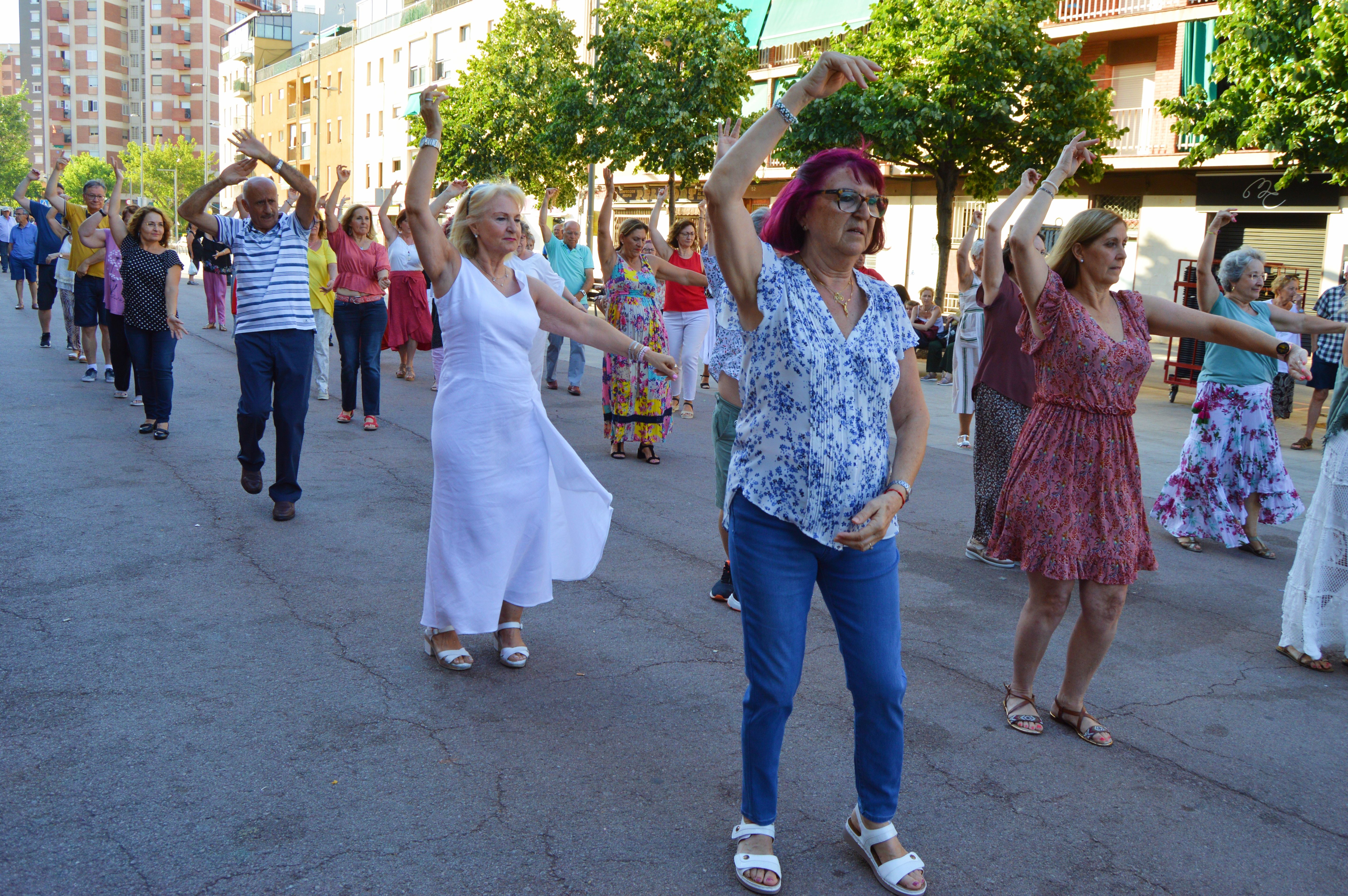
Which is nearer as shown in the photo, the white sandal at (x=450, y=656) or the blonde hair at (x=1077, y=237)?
the blonde hair at (x=1077, y=237)

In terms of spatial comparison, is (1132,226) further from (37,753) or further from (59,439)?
(37,753)

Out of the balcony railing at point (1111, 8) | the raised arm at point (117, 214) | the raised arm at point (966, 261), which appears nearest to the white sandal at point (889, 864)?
the raised arm at point (966, 261)

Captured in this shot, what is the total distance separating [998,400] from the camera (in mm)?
6418

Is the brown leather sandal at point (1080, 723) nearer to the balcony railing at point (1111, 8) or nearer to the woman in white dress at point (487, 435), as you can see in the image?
the woman in white dress at point (487, 435)

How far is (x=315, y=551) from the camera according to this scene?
6.16 meters

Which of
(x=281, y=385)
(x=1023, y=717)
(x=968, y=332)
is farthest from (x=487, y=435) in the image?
(x=968, y=332)

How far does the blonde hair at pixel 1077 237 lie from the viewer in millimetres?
3922

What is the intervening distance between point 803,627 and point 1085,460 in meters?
1.57

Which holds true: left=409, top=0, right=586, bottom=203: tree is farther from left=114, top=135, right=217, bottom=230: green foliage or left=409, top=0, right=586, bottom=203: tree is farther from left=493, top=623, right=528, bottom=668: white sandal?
left=114, top=135, right=217, bottom=230: green foliage

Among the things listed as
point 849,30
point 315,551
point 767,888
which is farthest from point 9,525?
point 849,30

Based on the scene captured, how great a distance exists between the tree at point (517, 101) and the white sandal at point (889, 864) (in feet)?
119

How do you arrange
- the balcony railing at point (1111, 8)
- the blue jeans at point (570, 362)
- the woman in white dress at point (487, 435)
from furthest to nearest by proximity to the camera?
1. the balcony railing at point (1111, 8)
2. the blue jeans at point (570, 362)
3. the woman in white dress at point (487, 435)

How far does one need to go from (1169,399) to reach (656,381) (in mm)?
9536

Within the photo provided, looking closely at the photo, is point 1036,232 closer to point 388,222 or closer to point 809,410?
point 809,410
